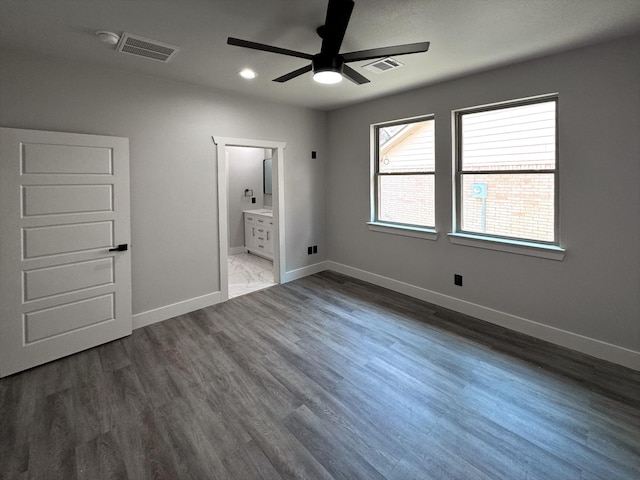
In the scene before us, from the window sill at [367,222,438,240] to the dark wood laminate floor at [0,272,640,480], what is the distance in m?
1.16

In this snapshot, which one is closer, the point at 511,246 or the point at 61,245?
the point at 61,245

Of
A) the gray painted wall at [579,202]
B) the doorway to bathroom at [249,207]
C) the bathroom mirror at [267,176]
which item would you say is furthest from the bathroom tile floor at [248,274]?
the gray painted wall at [579,202]

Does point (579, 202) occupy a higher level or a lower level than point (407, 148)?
lower

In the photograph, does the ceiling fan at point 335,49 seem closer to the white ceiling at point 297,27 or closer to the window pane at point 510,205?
the white ceiling at point 297,27

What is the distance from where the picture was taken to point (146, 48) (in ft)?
8.75

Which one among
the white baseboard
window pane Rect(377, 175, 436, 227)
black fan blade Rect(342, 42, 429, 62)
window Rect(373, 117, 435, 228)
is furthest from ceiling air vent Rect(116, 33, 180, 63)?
the white baseboard

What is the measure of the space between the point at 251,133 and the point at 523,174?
10.7 feet

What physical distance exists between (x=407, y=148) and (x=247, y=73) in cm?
223

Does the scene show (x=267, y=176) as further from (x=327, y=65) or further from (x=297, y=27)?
(x=327, y=65)

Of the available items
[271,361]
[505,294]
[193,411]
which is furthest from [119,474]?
[505,294]

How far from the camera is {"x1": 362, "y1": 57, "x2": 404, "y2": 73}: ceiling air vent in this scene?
9.87 ft

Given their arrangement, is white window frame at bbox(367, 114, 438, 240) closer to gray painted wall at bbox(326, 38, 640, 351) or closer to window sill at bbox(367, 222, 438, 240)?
window sill at bbox(367, 222, 438, 240)

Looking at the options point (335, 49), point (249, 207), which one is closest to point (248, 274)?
point (249, 207)

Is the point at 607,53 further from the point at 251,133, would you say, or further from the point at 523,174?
the point at 251,133
